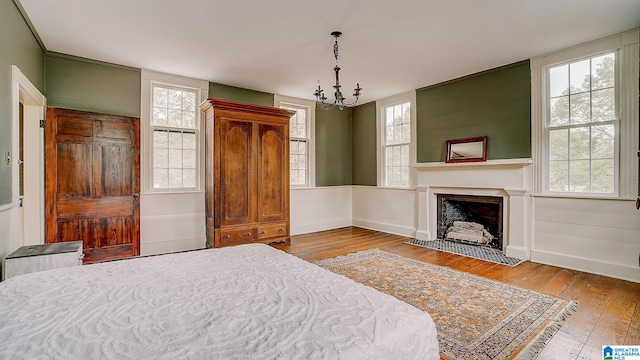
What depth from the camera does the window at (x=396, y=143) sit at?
5680mm

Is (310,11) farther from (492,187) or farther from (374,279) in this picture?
(492,187)

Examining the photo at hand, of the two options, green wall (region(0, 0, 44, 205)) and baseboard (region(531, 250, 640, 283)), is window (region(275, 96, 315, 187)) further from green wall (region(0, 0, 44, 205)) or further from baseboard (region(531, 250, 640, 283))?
baseboard (region(531, 250, 640, 283))

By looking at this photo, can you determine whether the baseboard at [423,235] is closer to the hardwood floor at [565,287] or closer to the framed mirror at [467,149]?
the hardwood floor at [565,287]

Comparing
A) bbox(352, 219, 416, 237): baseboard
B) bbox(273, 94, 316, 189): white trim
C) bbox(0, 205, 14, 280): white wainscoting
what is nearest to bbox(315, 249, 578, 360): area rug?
bbox(352, 219, 416, 237): baseboard

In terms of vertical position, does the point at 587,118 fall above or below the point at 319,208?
above

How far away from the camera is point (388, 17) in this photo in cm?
294

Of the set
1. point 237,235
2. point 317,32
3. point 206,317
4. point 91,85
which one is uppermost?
point 317,32

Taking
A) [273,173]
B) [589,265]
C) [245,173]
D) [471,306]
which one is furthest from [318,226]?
[589,265]

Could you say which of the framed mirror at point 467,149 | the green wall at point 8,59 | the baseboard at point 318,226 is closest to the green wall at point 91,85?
the green wall at point 8,59

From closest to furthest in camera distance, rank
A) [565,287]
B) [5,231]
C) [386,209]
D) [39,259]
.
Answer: [39,259]
[5,231]
[565,287]
[386,209]

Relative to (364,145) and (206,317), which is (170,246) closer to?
(206,317)

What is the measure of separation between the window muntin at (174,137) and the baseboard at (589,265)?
16.4ft

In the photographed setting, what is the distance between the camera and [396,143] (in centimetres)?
583

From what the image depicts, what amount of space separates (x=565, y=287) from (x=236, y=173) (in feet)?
13.7
